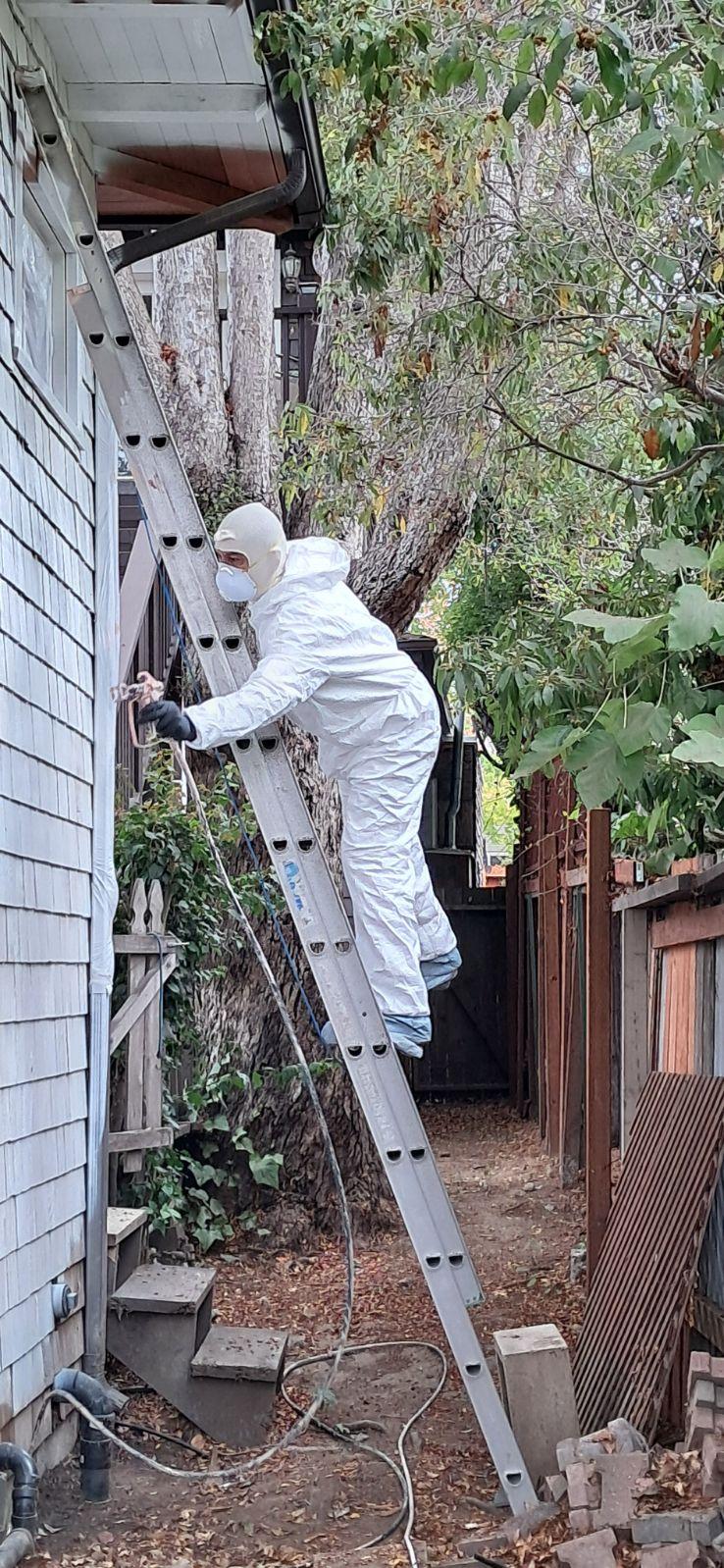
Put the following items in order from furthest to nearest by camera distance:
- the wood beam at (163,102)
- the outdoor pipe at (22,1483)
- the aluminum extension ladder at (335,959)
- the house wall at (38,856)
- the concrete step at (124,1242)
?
1. the concrete step at (124,1242)
2. the wood beam at (163,102)
3. the house wall at (38,856)
4. the aluminum extension ladder at (335,959)
5. the outdoor pipe at (22,1483)

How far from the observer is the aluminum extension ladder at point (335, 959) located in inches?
166

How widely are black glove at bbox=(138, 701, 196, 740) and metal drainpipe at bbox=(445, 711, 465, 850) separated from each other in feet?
39.4

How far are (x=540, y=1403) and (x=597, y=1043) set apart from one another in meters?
1.67

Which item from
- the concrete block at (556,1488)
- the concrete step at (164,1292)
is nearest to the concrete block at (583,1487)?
the concrete block at (556,1488)

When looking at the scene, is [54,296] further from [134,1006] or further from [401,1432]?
[401,1432]

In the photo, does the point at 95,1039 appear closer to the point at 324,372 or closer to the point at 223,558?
the point at 223,558

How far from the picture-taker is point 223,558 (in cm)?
448

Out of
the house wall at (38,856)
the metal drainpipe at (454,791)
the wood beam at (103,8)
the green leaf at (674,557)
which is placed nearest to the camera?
the green leaf at (674,557)

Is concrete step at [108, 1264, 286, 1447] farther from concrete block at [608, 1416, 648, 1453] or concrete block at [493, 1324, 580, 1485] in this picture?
concrete block at [608, 1416, 648, 1453]

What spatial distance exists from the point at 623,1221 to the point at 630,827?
9.53 ft

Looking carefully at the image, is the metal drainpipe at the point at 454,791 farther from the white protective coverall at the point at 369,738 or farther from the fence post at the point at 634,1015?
the white protective coverall at the point at 369,738

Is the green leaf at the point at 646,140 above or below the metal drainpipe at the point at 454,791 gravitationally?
above

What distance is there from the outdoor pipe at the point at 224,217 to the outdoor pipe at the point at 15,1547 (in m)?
4.09

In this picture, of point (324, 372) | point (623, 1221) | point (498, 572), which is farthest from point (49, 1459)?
point (498, 572)
